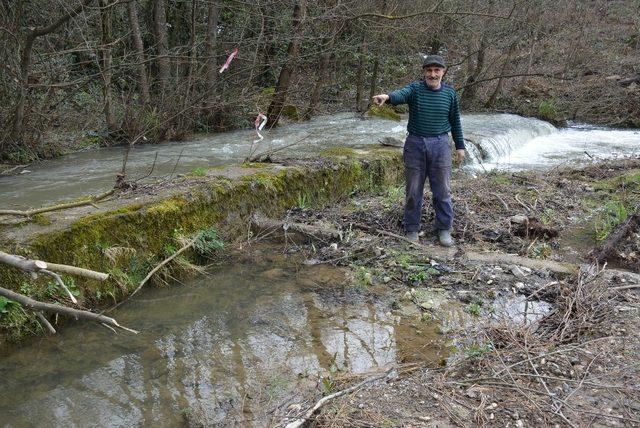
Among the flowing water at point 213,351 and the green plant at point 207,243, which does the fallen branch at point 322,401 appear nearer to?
the flowing water at point 213,351

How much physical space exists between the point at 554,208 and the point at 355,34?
973cm

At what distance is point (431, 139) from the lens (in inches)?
229

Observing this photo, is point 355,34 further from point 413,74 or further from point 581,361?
point 581,361

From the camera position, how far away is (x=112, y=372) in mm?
3789

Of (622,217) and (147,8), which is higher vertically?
(147,8)

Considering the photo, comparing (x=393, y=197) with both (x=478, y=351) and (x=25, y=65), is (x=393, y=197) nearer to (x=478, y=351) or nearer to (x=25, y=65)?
(x=478, y=351)

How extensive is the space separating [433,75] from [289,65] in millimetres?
7823

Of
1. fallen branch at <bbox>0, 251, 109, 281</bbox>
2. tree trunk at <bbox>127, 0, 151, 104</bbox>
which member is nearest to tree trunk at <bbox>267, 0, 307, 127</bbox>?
tree trunk at <bbox>127, 0, 151, 104</bbox>

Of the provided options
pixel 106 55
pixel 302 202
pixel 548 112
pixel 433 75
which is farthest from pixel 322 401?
pixel 548 112

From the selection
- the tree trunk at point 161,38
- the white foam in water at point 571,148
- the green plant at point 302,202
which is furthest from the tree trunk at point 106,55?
the white foam in water at point 571,148

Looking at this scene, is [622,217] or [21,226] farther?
[622,217]

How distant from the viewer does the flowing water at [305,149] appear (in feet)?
24.1

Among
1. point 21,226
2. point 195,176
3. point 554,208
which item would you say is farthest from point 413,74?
point 21,226

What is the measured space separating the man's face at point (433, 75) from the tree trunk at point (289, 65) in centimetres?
631
